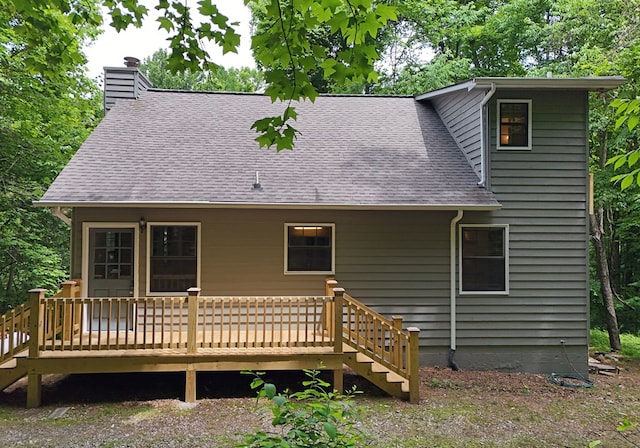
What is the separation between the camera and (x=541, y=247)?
820 centimetres

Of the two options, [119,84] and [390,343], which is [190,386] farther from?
[119,84]

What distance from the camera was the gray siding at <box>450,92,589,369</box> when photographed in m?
8.18

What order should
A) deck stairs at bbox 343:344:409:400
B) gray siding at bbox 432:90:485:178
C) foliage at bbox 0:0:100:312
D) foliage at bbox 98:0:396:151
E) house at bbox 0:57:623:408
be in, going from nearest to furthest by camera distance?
1. foliage at bbox 98:0:396:151
2. deck stairs at bbox 343:344:409:400
3. house at bbox 0:57:623:408
4. gray siding at bbox 432:90:485:178
5. foliage at bbox 0:0:100:312

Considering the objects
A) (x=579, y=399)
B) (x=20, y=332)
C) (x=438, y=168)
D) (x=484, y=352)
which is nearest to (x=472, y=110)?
(x=438, y=168)

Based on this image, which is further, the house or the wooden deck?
the house

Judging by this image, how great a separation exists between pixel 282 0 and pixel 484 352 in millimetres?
7169

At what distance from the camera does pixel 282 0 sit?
3.20 meters

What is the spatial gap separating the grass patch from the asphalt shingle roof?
6799 mm

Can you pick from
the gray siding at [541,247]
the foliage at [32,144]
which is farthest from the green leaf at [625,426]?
the foliage at [32,144]

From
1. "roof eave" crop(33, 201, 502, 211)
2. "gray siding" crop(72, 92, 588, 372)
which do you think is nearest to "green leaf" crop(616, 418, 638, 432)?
"roof eave" crop(33, 201, 502, 211)

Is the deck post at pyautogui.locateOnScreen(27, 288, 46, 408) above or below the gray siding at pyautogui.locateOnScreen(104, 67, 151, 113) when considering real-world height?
below

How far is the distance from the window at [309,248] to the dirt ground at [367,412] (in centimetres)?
186

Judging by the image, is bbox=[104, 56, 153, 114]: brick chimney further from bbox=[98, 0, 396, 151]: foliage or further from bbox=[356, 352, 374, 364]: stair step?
bbox=[98, 0, 396, 151]: foliage

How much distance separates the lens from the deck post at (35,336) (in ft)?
19.8
